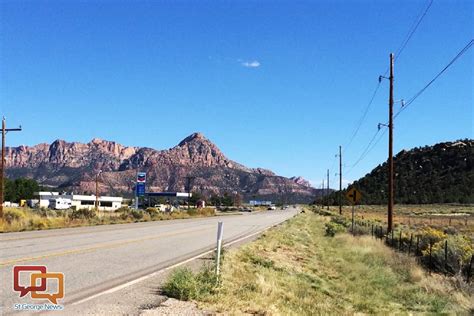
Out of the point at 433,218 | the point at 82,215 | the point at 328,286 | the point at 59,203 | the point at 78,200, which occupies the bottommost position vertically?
the point at 59,203

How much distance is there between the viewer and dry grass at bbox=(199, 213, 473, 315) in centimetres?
1063

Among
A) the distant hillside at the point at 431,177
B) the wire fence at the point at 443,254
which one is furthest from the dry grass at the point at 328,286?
the distant hillside at the point at 431,177

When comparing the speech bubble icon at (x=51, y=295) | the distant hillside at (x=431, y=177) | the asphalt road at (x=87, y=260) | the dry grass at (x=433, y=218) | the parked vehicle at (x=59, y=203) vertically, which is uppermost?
the distant hillside at (x=431, y=177)

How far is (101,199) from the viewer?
146 m

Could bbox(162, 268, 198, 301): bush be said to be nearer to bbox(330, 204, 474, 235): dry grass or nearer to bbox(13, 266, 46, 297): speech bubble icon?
bbox(13, 266, 46, 297): speech bubble icon

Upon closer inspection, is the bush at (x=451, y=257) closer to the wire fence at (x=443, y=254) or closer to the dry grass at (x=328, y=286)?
the wire fence at (x=443, y=254)

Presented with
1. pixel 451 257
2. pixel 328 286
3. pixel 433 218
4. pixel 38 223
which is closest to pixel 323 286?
pixel 328 286

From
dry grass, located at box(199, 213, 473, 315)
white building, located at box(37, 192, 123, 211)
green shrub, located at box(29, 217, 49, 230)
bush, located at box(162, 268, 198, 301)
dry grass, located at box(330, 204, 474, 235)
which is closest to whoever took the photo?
bush, located at box(162, 268, 198, 301)

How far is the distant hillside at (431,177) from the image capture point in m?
120

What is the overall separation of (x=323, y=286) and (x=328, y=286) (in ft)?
1.10

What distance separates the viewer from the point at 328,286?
15.3 metres

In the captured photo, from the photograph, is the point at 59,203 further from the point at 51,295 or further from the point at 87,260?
the point at 51,295

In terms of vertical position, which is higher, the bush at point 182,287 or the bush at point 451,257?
the bush at point 182,287

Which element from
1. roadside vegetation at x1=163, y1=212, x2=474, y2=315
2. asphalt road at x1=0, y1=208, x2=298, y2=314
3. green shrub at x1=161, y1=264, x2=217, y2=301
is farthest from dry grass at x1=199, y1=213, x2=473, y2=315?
asphalt road at x1=0, y1=208, x2=298, y2=314
